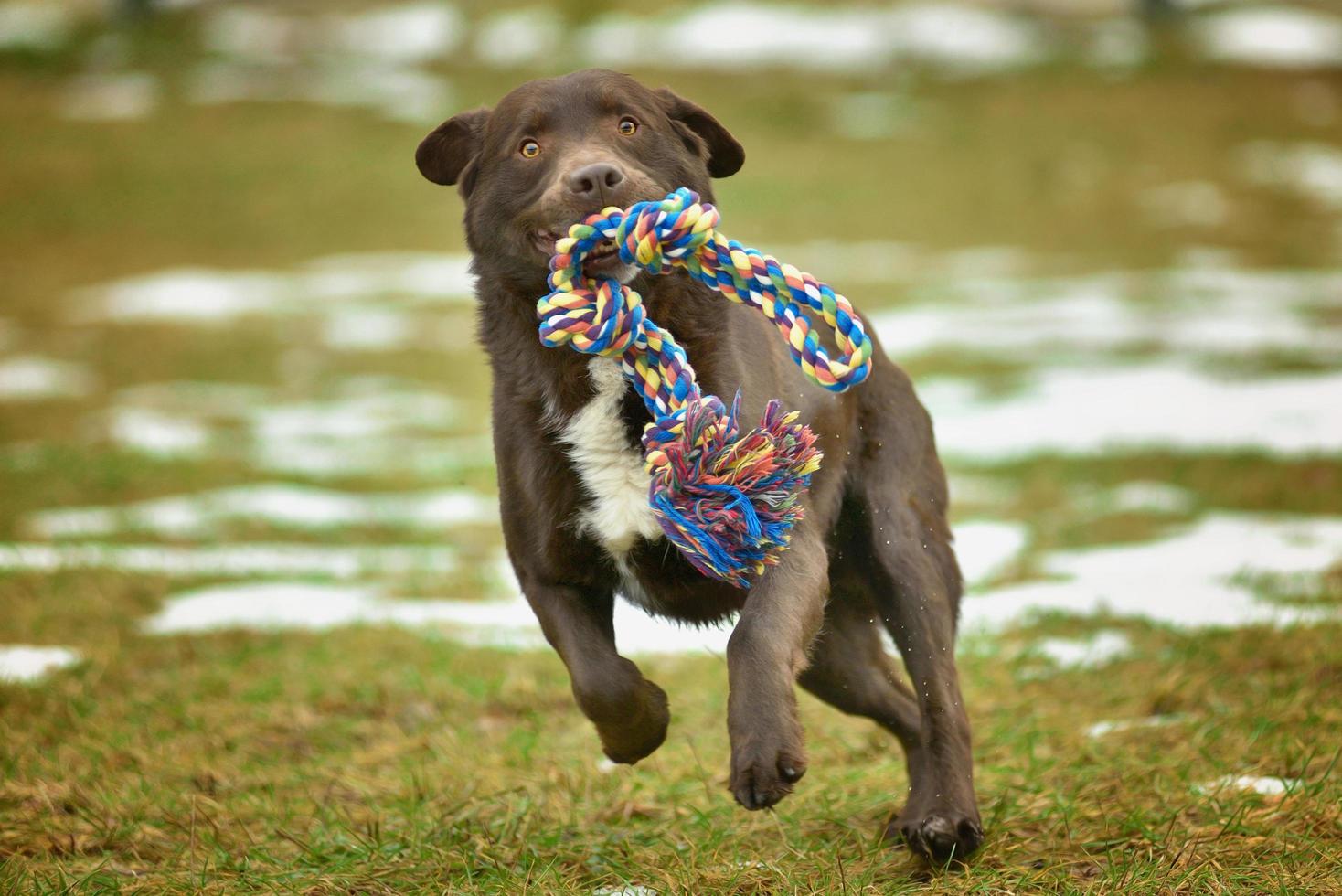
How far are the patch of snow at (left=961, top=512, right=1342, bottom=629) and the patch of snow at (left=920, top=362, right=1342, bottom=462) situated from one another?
234cm

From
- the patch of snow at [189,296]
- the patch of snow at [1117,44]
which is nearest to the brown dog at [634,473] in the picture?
the patch of snow at [189,296]

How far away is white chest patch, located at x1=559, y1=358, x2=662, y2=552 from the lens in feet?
12.1

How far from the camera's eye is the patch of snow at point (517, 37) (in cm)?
3216

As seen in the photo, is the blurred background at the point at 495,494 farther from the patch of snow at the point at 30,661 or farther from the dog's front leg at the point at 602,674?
the dog's front leg at the point at 602,674

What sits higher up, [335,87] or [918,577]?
[918,577]

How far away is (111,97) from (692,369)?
30116mm

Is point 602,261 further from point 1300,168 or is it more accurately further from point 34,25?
point 34,25

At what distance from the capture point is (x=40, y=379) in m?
14.6

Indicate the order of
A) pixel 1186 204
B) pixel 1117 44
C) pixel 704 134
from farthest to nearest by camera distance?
pixel 1117 44
pixel 1186 204
pixel 704 134

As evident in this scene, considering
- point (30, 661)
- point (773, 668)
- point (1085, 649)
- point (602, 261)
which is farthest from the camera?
point (1085, 649)

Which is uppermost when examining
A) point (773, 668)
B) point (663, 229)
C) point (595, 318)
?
point (663, 229)

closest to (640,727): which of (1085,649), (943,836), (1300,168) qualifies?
(943,836)

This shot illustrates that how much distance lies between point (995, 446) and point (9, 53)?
2865 centimetres

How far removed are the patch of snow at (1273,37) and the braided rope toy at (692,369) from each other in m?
30.5
